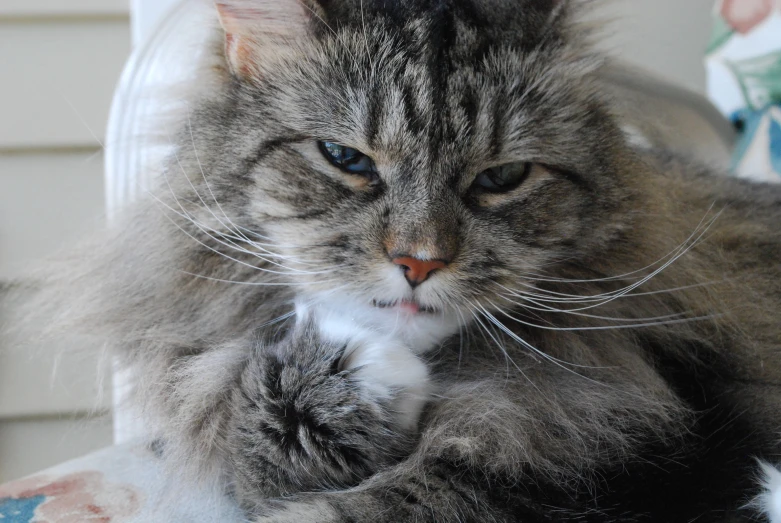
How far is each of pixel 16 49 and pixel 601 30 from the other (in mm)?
1766

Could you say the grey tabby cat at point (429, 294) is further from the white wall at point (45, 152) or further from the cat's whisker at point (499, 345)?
the white wall at point (45, 152)

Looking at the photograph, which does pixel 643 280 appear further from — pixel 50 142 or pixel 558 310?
pixel 50 142

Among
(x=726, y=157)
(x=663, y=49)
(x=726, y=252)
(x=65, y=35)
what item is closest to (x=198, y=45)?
(x=726, y=252)

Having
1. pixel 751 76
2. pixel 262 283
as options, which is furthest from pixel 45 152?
pixel 751 76

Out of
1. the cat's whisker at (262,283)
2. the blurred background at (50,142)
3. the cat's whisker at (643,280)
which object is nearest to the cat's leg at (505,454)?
the cat's whisker at (643,280)

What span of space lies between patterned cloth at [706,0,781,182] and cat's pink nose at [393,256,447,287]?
138 centimetres

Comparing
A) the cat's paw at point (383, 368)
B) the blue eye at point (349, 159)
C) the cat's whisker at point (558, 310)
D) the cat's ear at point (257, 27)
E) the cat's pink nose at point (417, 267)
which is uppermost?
the cat's ear at point (257, 27)

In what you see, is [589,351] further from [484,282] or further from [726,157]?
[726,157]

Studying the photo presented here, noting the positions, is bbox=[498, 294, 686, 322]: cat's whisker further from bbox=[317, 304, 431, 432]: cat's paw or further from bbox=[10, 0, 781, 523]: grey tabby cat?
bbox=[317, 304, 431, 432]: cat's paw

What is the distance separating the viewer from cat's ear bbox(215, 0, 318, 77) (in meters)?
0.91

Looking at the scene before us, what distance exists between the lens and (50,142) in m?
2.06

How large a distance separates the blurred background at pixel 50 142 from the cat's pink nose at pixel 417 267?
1442mm

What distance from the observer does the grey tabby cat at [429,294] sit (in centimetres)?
80

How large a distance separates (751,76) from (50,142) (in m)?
2.07
